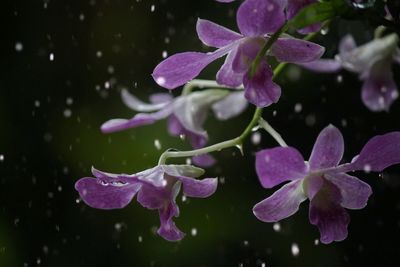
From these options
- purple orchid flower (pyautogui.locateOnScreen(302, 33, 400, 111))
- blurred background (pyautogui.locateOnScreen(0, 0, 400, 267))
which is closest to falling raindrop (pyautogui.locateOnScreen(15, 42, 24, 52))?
blurred background (pyautogui.locateOnScreen(0, 0, 400, 267))

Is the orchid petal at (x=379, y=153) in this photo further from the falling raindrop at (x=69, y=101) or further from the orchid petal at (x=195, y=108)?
the falling raindrop at (x=69, y=101)

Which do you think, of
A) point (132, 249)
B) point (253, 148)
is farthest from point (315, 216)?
point (132, 249)

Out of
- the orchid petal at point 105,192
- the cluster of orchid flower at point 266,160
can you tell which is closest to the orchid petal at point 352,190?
the cluster of orchid flower at point 266,160

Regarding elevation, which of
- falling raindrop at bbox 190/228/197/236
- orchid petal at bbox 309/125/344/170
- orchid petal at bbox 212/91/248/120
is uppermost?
orchid petal at bbox 309/125/344/170

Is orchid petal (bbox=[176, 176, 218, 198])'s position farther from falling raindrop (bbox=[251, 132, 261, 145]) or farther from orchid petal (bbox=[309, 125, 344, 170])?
falling raindrop (bbox=[251, 132, 261, 145])

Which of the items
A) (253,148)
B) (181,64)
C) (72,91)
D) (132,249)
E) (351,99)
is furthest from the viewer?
(72,91)

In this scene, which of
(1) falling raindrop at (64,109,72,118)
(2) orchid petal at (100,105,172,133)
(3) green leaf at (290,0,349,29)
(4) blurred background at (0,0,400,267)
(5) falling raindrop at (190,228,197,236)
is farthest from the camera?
(1) falling raindrop at (64,109,72,118)

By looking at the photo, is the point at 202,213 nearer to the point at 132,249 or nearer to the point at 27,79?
the point at 132,249

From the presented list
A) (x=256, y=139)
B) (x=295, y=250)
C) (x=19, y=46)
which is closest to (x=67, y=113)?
(x=19, y=46)
